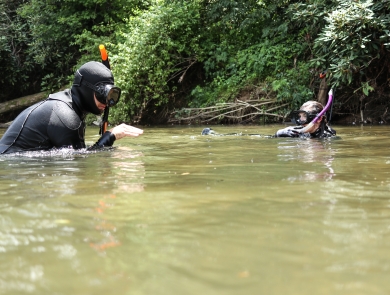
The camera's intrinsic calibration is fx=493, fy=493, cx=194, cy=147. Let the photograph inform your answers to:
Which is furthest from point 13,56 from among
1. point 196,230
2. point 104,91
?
point 196,230

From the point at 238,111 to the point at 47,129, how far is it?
30.4ft

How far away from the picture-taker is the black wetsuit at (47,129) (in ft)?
16.1

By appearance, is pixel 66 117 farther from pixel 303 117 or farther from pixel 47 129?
pixel 303 117

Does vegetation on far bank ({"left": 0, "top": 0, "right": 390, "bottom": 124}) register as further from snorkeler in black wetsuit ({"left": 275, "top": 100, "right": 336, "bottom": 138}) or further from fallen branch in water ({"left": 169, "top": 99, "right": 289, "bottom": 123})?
snorkeler in black wetsuit ({"left": 275, "top": 100, "right": 336, "bottom": 138})

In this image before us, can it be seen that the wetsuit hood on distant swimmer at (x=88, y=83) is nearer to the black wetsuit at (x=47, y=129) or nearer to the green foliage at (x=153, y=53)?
the black wetsuit at (x=47, y=129)

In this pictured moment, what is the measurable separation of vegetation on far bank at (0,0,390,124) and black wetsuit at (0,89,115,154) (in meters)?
6.91

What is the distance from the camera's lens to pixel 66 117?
490 centimetres

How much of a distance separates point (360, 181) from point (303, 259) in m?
1.74

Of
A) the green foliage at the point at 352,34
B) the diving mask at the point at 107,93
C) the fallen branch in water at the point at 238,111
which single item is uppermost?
the green foliage at the point at 352,34

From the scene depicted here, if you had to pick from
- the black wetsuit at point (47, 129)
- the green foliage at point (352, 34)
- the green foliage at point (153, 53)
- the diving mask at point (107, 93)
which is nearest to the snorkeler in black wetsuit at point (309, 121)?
the diving mask at point (107, 93)

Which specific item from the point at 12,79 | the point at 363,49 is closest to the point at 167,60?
the point at 363,49

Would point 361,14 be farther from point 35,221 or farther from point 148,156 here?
point 35,221

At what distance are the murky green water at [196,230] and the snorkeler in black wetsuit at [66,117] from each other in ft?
3.31

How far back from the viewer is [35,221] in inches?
86.7
